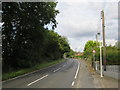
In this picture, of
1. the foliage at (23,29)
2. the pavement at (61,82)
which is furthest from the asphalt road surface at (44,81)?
the foliage at (23,29)

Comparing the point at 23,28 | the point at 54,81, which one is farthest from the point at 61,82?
the point at 23,28

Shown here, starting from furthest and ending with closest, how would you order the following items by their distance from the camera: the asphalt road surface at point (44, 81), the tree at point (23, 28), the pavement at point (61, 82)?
the tree at point (23, 28)
the asphalt road surface at point (44, 81)
the pavement at point (61, 82)

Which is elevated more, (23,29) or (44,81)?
(23,29)

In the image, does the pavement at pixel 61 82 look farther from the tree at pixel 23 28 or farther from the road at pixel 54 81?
the tree at pixel 23 28

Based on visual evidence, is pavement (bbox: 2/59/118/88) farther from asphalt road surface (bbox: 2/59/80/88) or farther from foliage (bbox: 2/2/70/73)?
foliage (bbox: 2/2/70/73)

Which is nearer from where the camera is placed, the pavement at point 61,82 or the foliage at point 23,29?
the pavement at point 61,82

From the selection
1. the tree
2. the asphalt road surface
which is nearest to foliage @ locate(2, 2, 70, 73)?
the tree

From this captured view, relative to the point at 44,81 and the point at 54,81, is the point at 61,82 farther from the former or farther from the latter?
the point at 44,81

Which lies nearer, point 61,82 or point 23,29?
point 61,82

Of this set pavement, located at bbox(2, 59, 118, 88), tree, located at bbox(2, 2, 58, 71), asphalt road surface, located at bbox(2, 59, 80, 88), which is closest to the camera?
pavement, located at bbox(2, 59, 118, 88)

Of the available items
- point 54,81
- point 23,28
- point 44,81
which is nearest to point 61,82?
point 54,81

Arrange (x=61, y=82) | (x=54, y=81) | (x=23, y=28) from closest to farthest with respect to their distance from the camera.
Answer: (x=61, y=82)
(x=54, y=81)
(x=23, y=28)

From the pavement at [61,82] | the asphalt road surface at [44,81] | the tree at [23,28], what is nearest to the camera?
the pavement at [61,82]

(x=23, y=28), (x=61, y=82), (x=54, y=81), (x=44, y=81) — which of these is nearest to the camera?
(x=61, y=82)
